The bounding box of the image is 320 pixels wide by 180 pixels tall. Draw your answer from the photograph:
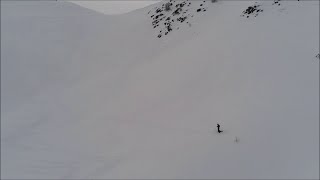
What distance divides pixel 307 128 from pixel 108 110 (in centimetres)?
935

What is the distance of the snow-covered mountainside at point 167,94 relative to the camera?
12.2m

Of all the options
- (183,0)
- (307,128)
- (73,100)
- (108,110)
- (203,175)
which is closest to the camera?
(203,175)

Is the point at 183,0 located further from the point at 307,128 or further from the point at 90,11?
the point at 307,128

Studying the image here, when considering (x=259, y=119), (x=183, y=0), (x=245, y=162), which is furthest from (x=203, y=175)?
(x=183, y=0)

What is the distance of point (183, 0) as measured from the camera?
94.1ft

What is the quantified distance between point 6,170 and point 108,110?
613 cm

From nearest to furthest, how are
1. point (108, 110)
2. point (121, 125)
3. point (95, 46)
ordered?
point (121, 125), point (108, 110), point (95, 46)

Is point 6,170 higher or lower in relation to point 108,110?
lower

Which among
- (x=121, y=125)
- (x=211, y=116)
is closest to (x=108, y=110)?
(x=121, y=125)

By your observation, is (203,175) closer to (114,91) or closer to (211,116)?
(211,116)

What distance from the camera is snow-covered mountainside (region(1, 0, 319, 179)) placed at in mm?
12188

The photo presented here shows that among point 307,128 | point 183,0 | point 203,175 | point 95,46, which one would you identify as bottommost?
point 203,175

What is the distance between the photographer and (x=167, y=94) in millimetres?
17672

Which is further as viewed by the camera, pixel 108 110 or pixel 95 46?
pixel 95 46
